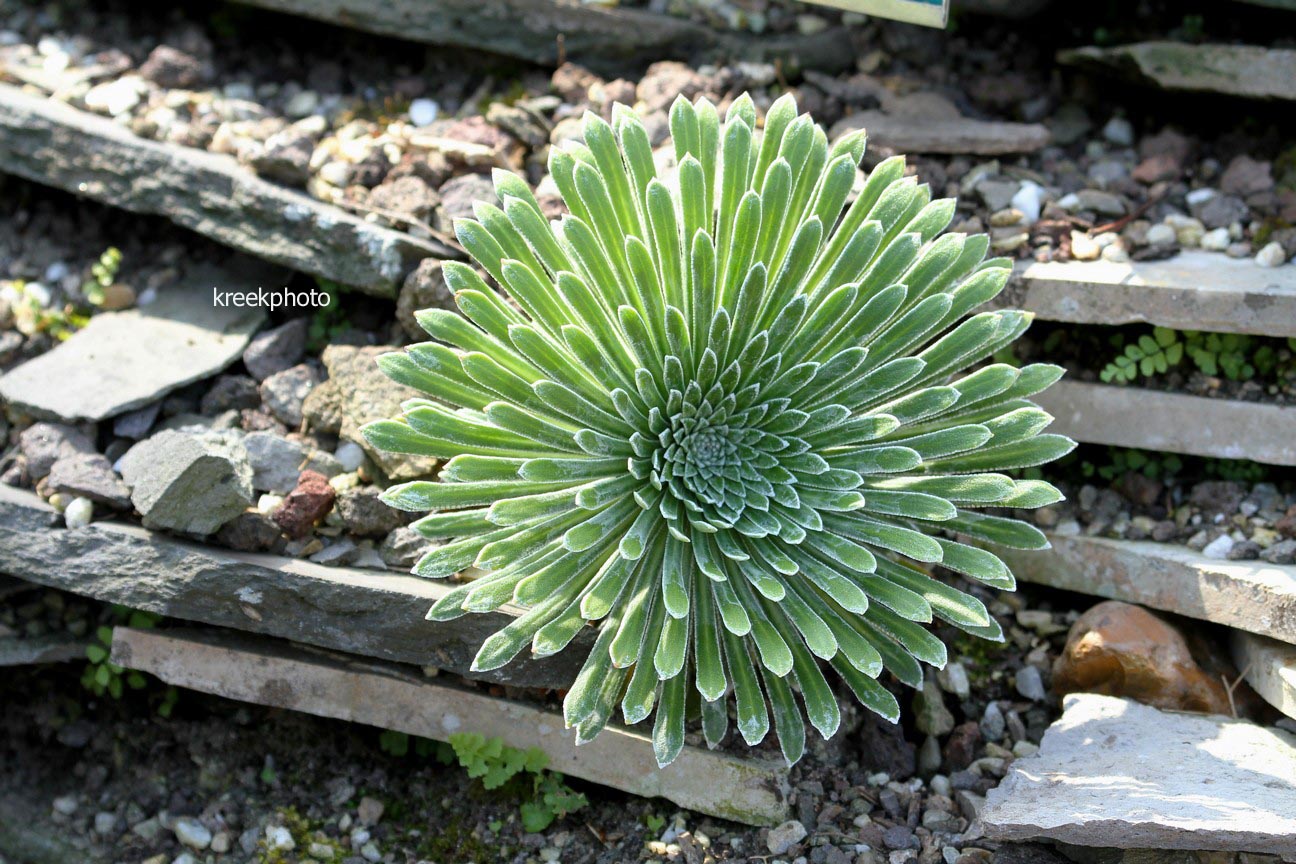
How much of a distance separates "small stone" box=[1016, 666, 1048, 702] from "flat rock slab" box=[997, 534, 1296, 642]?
0.25 m

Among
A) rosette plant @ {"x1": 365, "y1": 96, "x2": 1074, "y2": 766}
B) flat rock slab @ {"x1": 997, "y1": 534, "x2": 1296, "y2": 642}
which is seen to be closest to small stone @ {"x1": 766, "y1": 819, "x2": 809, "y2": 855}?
rosette plant @ {"x1": 365, "y1": 96, "x2": 1074, "y2": 766}

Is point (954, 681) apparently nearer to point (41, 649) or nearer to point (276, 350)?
point (276, 350)

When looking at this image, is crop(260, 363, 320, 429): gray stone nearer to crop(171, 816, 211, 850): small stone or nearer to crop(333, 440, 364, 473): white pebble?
crop(333, 440, 364, 473): white pebble

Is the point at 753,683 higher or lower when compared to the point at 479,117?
lower

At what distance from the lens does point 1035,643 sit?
324 cm

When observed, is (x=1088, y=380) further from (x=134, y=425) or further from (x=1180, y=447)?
(x=134, y=425)

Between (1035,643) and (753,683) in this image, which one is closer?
(753,683)

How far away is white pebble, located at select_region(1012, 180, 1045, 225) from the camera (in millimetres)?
3447

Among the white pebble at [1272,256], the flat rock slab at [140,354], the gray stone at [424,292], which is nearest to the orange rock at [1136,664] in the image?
the white pebble at [1272,256]

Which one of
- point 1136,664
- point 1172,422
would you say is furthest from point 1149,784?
point 1172,422

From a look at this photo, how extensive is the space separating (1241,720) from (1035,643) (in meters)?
0.52

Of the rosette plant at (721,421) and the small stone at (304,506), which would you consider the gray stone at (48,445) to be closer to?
the small stone at (304,506)

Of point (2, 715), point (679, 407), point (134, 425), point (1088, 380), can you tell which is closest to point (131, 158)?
point (134, 425)

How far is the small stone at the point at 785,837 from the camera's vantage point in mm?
2777
